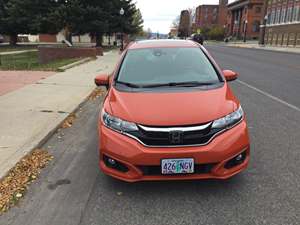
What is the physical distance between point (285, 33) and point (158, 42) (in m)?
62.0

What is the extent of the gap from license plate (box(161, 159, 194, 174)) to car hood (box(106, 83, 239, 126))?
14.7 inches

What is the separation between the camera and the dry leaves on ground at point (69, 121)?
6822 mm

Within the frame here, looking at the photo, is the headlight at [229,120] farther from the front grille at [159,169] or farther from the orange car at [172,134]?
the front grille at [159,169]

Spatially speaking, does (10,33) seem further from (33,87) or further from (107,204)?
(107,204)

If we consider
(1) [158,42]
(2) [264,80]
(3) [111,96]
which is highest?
(1) [158,42]

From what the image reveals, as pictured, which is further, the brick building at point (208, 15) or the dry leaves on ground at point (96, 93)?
the brick building at point (208, 15)

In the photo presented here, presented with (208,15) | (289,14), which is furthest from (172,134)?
(208,15)

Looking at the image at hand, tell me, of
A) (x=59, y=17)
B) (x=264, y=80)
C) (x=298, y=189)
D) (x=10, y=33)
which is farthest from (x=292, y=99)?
(x=10, y=33)

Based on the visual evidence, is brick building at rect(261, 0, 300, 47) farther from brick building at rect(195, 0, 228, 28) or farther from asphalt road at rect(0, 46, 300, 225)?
brick building at rect(195, 0, 228, 28)

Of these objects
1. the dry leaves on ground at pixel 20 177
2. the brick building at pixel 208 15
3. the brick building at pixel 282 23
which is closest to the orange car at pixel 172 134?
the dry leaves on ground at pixel 20 177

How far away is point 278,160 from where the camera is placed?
4.90 metres

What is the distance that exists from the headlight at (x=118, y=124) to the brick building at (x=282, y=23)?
58.6 m

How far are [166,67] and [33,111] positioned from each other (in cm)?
361

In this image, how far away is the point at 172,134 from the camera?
3.66 metres
